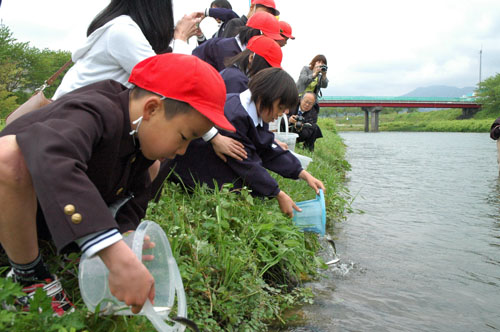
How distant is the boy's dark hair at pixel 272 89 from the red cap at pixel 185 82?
149 centimetres

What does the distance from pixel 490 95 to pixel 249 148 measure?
6149 centimetres

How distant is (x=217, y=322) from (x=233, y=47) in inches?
101

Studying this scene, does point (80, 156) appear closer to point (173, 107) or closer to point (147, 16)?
point (173, 107)

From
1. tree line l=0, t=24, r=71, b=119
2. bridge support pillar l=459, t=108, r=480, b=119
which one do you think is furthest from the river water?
bridge support pillar l=459, t=108, r=480, b=119

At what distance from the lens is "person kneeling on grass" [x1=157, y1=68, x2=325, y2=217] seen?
120 inches

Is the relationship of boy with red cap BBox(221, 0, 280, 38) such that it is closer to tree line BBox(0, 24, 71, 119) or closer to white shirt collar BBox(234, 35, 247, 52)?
white shirt collar BBox(234, 35, 247, 52)

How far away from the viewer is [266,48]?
3.50 meters

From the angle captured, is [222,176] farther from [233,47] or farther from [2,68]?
[2,68]

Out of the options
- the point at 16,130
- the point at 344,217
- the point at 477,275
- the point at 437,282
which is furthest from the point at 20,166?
the point at 344,217

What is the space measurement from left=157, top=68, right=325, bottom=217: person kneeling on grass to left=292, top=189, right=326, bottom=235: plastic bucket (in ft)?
0.63

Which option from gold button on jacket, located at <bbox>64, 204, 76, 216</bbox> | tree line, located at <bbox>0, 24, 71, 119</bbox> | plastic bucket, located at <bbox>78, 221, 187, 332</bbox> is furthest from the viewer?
tree line, located at <bbox>0, 24, 71, 119</bbox>

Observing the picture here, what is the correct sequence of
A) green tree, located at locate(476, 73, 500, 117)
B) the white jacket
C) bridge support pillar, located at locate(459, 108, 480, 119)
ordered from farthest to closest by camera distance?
bridge support pillar, located at locate(459, 108, 480, 119)
green tree, located at locate(476, 73, 500, 117)
the white jacket

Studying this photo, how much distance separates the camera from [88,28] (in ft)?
7.68

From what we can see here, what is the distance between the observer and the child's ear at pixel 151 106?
154 cm
